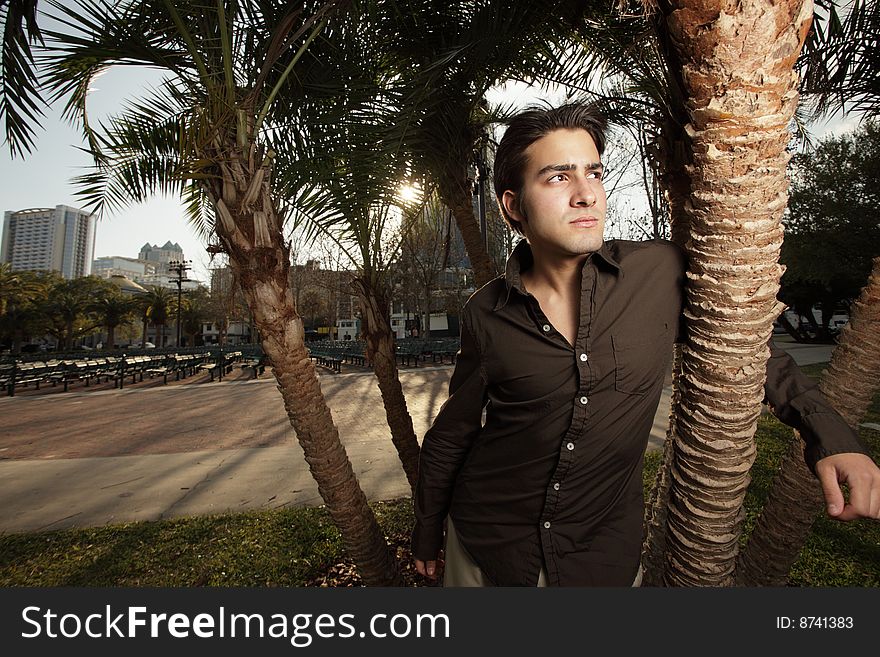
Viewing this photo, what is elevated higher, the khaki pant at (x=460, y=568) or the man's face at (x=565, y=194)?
the man's face at (x=565, y=194)

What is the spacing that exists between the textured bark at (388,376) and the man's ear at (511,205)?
6.92ft

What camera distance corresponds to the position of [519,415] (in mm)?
1359

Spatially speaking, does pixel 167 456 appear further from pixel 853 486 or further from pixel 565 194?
pixel 853 486

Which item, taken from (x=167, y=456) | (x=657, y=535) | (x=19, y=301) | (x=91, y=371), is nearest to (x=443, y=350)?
(x=91, y=371)

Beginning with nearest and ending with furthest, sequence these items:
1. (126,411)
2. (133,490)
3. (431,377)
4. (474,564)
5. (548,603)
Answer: (548,603)
(474,564)
(133,490)
(126,411)
(431,377)

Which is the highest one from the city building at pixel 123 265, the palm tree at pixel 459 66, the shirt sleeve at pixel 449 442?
the city building at pixel 123 265

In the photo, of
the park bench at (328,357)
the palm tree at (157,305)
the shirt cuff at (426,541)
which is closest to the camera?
the shirt cuff at (426,541)

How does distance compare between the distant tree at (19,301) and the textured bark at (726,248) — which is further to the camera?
the distant tree at (19,301)

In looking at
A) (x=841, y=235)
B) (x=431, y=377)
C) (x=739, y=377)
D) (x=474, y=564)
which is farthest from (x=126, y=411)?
(x=841, y=235)

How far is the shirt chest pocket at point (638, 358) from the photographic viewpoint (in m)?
1.29

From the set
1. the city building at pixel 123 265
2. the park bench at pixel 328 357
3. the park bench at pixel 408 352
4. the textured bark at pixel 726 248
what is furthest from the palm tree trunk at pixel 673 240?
the city building at pixel 123 265

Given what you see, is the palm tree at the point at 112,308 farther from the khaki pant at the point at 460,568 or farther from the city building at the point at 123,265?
the city building at the point at 123,265

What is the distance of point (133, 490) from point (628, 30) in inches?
263

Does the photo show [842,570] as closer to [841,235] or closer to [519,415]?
[519,415]
